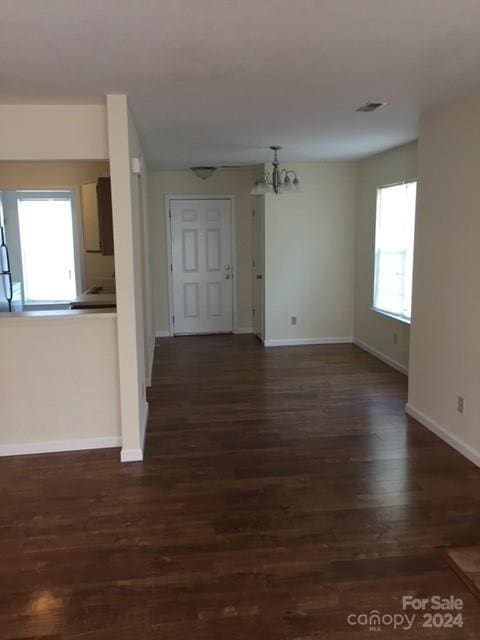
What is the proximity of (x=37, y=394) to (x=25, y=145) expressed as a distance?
1675 millimetres

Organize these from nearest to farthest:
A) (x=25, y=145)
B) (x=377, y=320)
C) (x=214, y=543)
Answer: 1. (x=214, y=543)
2. (x=25, y=145)
3. (x=377, y=320)

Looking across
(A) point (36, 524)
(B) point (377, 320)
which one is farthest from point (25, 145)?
(B) point (377, 320)

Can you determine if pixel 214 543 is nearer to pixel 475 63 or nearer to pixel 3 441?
pixel 3 441

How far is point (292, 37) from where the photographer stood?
2.21 m

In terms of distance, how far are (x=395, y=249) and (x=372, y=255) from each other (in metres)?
0.57

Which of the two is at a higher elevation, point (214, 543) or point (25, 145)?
point (25, 145)

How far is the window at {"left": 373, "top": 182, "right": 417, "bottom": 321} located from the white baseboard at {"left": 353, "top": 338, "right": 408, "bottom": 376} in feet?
1.71

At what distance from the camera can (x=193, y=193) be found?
7289 mm

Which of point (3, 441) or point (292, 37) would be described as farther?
point (3, 441)

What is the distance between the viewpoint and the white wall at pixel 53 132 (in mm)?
3311

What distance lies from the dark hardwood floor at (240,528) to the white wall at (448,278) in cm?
28

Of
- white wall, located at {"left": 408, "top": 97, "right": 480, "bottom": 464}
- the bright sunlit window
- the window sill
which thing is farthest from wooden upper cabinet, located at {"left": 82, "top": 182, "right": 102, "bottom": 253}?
white wall, located at {"left": 408, "top": 97, "right": 480, "bottom": 464}

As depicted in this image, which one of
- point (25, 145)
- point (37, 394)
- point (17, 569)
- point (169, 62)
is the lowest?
point (17, 569)

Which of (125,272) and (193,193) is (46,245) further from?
(125,272)
